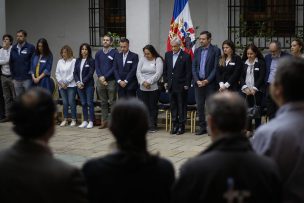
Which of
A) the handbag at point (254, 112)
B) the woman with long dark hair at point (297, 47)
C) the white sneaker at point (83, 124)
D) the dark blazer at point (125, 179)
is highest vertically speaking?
the woman with long dark hair at point (297, 47)

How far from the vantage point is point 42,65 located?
1448cm

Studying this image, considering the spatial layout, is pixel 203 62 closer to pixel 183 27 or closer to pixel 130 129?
pixel 183 27

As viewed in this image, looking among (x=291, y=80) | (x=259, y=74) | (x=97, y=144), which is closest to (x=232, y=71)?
(x=259, y=74)

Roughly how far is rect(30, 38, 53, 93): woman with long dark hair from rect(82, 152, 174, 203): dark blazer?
11.0 m

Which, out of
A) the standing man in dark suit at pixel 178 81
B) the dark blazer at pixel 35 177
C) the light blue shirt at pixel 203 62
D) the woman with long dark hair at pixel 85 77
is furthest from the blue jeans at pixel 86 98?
the dark blazer at pixel 35 177

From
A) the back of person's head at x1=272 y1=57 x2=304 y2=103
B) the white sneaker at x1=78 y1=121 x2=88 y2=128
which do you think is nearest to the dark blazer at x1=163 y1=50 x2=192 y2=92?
the white sneaker at x1=78 y1=121 x2=88 y2=128

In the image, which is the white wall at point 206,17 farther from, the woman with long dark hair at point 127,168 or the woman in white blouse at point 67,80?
the woman with long dark hair at point 127,168

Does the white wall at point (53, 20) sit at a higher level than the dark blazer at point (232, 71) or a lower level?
higher

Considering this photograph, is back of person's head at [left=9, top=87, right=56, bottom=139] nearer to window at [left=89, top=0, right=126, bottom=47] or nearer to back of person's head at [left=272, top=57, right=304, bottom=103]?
back of person's head at [left=272, top=57, right=304, bottom=103]

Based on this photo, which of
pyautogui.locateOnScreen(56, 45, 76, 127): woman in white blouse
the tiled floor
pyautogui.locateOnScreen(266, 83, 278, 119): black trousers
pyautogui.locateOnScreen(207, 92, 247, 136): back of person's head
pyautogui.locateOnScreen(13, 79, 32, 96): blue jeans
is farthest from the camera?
pyautogui.locateOnScreen(13, 79, 32, 96): blue jeans

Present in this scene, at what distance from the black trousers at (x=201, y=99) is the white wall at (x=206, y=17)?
319 cm

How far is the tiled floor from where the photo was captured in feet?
35.3

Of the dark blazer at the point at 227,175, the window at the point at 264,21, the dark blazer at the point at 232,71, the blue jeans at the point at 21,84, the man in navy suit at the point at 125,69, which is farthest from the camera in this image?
the window at the point at 264,21

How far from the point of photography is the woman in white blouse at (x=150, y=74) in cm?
1324
